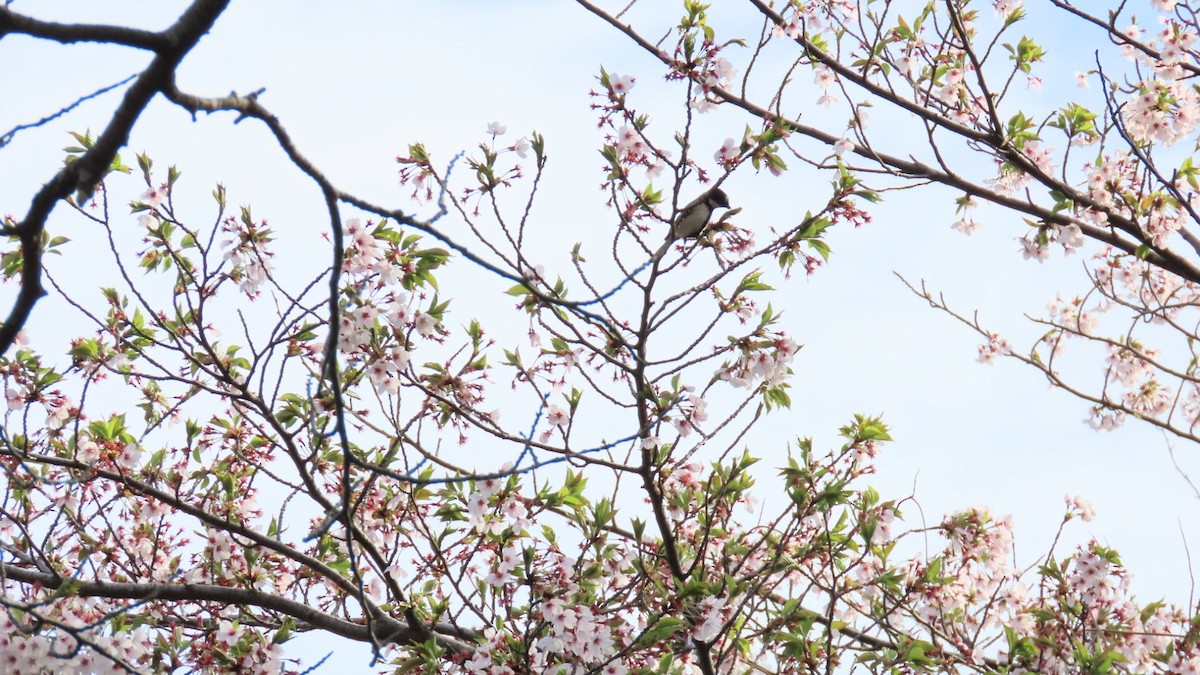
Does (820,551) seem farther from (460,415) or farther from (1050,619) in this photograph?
(460,415)

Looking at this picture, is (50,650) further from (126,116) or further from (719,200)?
(719,200)

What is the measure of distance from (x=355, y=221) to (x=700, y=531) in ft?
8.34

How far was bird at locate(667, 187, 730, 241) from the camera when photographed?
5175 mm

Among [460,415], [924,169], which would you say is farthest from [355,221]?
[924,169]

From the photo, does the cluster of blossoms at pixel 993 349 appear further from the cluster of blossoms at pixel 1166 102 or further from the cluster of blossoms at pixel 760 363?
the cluster of blossoms at pixel 760 363

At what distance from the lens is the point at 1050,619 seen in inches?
236

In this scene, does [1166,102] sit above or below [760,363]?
above

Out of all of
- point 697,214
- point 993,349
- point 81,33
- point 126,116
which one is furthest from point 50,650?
point 993,349

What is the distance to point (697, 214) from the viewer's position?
582 centimetres

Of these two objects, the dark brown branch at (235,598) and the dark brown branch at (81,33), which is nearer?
the dark brown branch at (81,33)

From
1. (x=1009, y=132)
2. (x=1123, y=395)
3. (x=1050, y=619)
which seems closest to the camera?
(x=1050, y=619)

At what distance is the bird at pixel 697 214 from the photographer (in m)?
5.17

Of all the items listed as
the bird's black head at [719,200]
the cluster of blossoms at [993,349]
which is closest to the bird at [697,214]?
the bird's black head at [719,200]

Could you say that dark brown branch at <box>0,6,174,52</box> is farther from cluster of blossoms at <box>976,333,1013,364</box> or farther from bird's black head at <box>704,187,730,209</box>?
cluster of blossoms at <box>976,333,1013,364</box>
